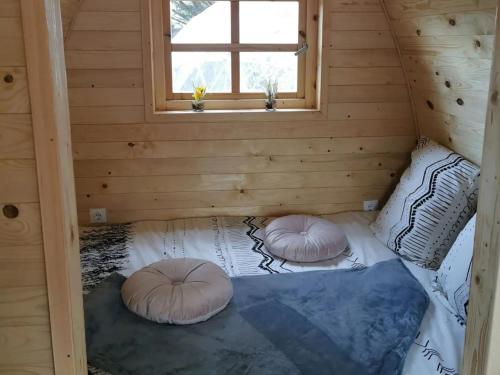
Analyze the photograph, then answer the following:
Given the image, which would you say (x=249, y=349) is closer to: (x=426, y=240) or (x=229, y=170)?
(x=426, y=240)

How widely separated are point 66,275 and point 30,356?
0.21 meters

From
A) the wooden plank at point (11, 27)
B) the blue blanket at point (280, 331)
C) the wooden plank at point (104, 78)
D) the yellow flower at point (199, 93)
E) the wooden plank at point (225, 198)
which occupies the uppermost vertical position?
the wooden plank at point (11, 27)

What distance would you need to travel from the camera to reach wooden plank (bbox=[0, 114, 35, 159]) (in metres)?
1.10

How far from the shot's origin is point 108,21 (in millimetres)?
2842

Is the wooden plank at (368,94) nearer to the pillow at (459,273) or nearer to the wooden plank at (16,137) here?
the pillow at (459,273)

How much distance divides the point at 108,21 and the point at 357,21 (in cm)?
133

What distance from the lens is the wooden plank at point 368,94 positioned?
311cm

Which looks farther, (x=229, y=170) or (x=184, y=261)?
(x=229, y=170)

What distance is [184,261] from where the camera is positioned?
8.35 ft

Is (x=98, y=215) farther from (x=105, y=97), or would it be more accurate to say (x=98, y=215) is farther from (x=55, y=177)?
(x=55, y=177)

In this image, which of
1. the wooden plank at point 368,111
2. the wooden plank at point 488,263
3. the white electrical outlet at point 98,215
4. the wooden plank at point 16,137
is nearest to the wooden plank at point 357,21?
the wooden plank at point 368,111

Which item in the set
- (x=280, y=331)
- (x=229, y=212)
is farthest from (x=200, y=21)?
(x=280, y=331)

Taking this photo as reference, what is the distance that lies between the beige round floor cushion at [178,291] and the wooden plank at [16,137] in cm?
122

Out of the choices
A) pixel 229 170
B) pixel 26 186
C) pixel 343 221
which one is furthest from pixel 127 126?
pixel 26 186
